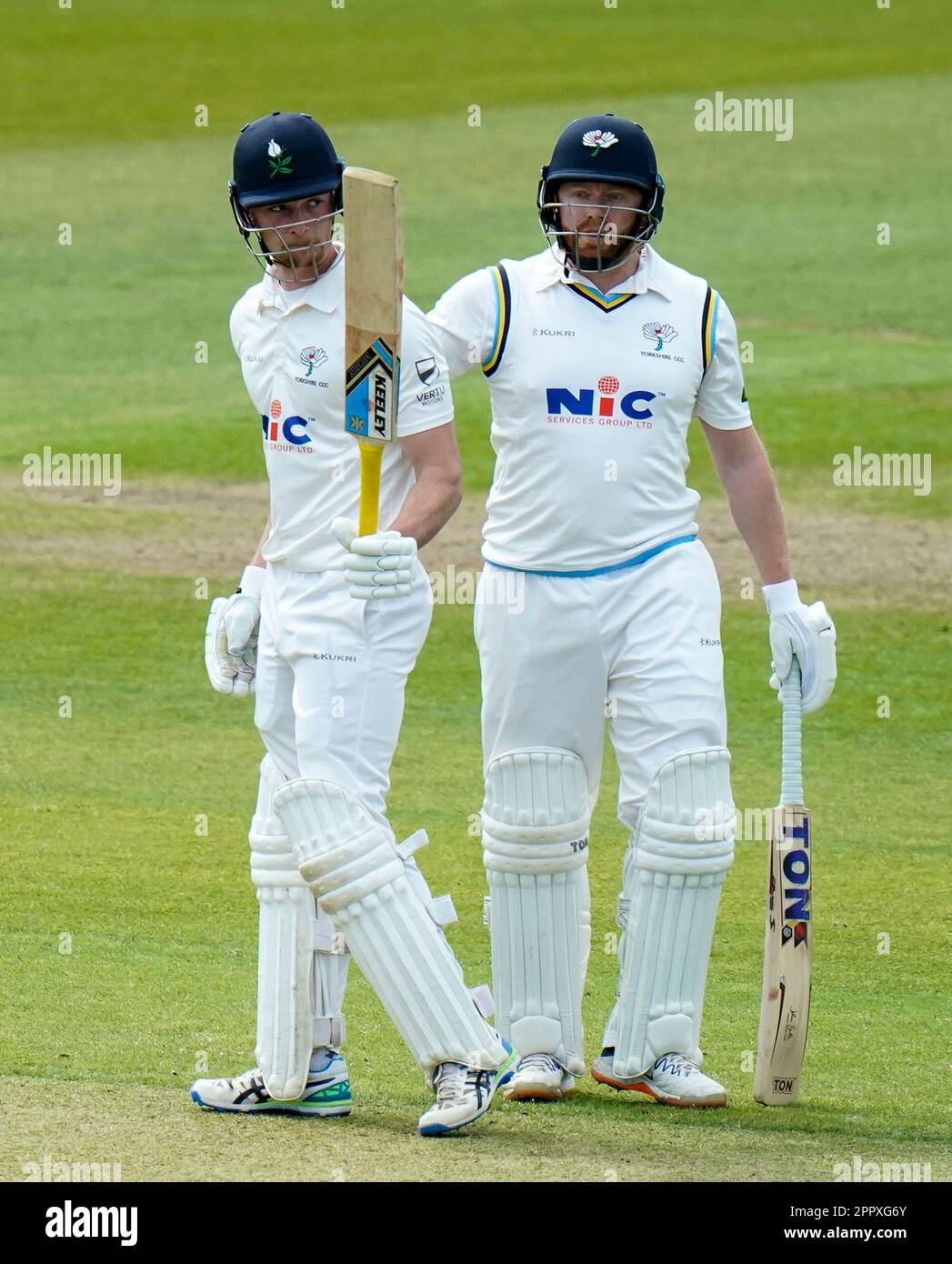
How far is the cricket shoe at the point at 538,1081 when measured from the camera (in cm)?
504

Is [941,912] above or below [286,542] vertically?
below

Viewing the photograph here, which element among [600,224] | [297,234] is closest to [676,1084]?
[600,224]

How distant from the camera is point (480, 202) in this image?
22.0 meters

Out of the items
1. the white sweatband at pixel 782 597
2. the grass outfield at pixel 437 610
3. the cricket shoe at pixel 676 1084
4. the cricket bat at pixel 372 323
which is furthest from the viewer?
the white sweatband at pixel 782 597

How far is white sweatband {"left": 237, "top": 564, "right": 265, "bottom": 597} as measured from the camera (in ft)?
16.5

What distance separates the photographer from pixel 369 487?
15.1ft

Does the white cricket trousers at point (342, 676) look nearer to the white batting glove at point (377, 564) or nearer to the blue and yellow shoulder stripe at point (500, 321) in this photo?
the white batting glove at point (377, 564)

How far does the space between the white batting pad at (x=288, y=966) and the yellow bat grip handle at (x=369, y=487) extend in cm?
61

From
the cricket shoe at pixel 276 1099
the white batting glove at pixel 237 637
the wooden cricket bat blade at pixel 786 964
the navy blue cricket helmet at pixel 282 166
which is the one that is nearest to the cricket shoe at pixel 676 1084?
the wooden cricket bat blade at pixel 786 964
